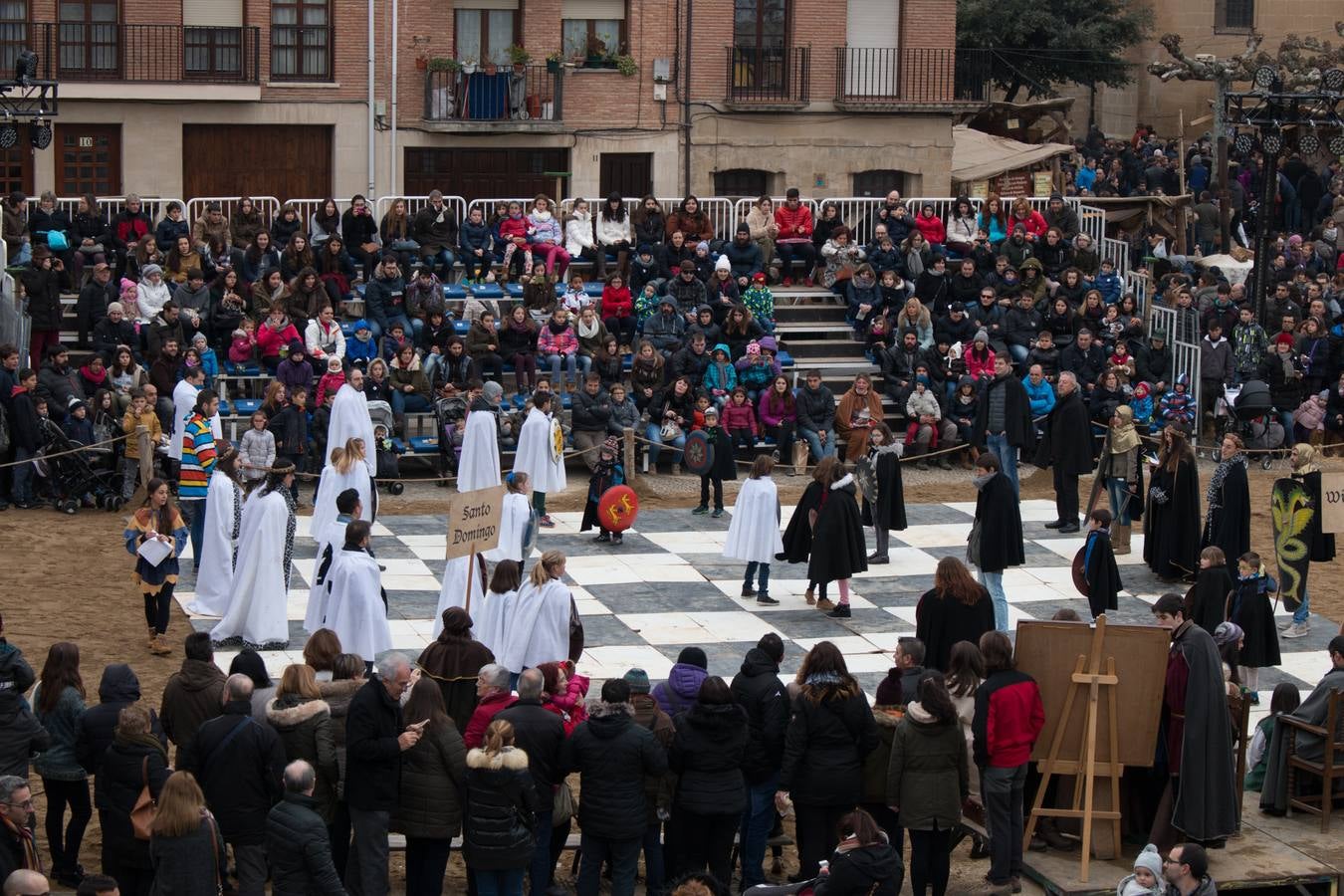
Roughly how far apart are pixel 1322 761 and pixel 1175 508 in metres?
6.83

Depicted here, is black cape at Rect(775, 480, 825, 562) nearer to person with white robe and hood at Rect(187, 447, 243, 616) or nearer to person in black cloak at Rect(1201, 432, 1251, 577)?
person in black cloak at Rect(1201, 432, 1251, 577)

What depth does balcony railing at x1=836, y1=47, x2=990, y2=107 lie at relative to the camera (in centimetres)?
3447

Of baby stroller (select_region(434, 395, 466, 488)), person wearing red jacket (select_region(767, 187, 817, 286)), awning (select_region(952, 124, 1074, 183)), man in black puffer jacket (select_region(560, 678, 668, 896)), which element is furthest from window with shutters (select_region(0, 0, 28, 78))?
man in black puffer jacket (select_region(560, 678, 668, 896))

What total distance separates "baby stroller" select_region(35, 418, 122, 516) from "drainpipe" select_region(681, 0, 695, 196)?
43.3ft

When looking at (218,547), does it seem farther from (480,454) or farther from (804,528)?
(804,528)

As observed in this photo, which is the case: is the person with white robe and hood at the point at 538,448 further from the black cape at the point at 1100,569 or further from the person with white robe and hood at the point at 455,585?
the black cape at the point at 1100,569

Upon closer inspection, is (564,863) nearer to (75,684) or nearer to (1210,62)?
(75,684)

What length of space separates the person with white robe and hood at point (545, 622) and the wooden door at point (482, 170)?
18.6m

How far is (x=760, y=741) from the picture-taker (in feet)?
42.7

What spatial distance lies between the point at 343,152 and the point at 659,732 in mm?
21379

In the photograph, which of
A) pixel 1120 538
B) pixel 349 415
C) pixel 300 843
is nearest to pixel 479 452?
pixel 349 415

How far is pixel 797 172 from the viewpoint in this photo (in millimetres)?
→ 34594

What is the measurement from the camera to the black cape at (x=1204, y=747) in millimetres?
13438

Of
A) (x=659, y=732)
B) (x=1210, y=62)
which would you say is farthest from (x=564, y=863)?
(x=1210, y=62)
